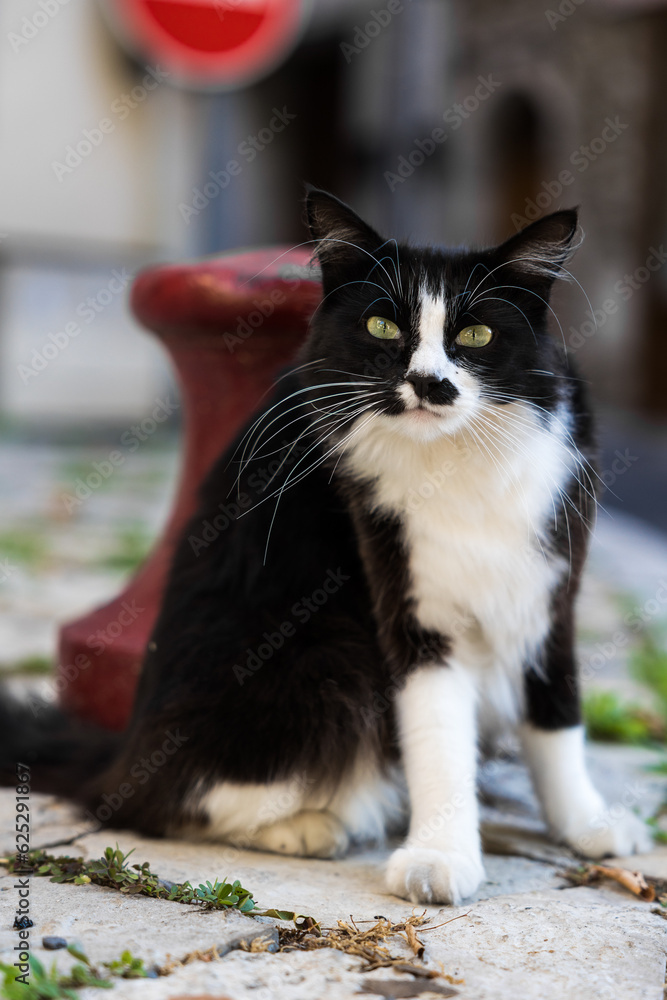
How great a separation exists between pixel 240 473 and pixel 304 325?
564mm

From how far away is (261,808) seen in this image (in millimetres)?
1944

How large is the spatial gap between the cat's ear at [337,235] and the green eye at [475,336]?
24 centimetres

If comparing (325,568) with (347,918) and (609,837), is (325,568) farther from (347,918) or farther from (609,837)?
(609,837)

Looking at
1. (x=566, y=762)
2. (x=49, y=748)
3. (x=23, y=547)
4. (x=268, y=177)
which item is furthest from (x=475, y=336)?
(x=268, y=177)

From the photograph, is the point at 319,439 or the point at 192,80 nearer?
the point at 319,439

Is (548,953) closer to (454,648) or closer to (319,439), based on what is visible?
(454,648)

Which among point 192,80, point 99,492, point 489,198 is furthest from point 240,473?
point 489,198

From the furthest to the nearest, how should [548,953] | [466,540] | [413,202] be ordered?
[413,202]
[466,540]
[548,953]

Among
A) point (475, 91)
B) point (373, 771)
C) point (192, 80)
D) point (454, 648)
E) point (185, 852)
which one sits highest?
point (475, 91)

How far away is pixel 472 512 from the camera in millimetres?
1812

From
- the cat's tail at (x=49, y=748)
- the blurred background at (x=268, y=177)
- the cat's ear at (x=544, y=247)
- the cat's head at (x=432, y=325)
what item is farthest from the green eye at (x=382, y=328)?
the blurred background at (x=268, y=177)

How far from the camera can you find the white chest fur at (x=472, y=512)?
5.91 feet

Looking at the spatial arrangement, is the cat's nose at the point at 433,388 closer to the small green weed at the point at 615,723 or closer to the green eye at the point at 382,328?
the green eye at the point at 382,328

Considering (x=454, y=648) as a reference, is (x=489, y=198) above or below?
above
